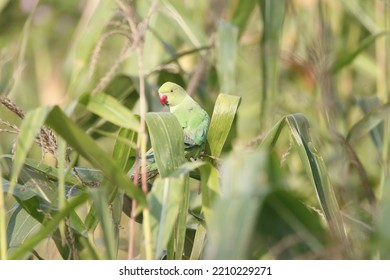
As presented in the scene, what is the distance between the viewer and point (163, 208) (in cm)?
203

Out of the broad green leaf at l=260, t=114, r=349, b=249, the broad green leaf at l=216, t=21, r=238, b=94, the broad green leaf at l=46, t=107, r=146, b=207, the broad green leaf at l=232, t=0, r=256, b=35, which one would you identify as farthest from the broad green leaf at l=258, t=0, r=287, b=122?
the broad green leaf at l=46, t=107, r=146, b=207

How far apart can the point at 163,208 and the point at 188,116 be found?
0.90 m

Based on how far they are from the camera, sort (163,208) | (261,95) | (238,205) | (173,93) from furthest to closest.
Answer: (261,95), (173,93), (163,208), (238,205)

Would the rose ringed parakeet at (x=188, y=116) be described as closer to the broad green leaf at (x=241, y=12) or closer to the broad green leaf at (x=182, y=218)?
the broad green leaf at (x=182, y=218)

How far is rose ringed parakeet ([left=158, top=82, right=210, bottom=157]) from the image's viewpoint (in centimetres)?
277

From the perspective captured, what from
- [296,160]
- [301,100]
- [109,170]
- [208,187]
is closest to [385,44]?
[301,100]

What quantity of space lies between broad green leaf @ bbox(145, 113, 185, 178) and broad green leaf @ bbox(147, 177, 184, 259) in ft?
0.65

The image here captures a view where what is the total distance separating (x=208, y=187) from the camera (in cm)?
222

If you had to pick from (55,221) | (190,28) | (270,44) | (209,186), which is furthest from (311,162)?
(190,28)

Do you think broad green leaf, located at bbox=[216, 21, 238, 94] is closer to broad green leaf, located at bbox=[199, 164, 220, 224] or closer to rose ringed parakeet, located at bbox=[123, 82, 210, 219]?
rose ringed parakeet, located at bbox=[123, 82, 210, 219]

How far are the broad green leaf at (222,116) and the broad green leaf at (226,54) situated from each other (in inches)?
36.3

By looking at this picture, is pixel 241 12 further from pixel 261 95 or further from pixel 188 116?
pixel 188 116

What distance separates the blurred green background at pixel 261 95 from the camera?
1771 millimetres

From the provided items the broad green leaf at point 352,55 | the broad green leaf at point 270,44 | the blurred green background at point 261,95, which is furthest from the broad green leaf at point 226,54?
the broad green leaf at point 352,55
